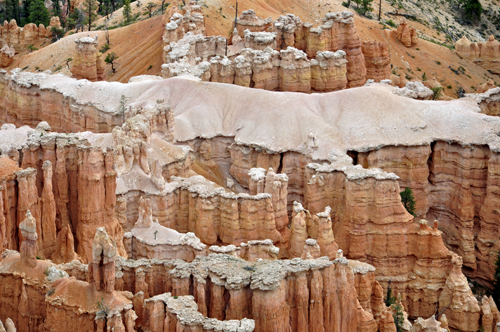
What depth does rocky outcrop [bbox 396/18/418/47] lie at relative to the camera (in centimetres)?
12688

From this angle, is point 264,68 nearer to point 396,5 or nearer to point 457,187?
point 457,187

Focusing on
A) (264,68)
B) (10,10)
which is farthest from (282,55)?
(10,10)

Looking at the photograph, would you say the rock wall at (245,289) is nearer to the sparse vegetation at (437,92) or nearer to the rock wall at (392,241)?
the rock wall at (392,241)

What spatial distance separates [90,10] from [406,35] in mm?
44839

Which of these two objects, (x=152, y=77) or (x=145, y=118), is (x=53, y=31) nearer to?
(x=152, y=77)

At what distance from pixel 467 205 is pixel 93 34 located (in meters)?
59.7

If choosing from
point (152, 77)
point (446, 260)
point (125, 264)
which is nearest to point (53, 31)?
point (152, 77)

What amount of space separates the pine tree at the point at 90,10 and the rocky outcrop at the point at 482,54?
5118cm

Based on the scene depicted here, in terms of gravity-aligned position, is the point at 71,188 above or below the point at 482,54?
above

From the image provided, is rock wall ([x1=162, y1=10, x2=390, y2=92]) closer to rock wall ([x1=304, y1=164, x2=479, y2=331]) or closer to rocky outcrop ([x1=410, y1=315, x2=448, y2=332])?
rock wall ([x1=304, y1=164, x2=479, y2=331])

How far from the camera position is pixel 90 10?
137 meters

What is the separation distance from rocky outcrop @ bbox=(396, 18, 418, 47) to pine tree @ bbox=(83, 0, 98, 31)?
4308cm

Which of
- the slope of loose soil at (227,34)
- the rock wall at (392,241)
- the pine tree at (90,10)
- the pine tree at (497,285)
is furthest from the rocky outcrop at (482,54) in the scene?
the rock wall at (392,241)

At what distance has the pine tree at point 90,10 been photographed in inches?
5377
